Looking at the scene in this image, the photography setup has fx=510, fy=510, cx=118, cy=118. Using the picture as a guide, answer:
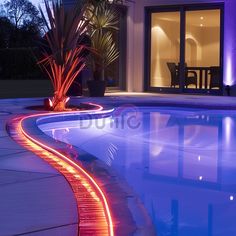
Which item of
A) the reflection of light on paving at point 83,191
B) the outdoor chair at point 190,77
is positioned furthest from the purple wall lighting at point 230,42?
the reflection of light on paving at point 83,191

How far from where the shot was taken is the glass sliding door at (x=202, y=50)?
13.2m

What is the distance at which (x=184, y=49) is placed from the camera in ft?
44.7

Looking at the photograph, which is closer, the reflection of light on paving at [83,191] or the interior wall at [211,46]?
the reflection of light on paving at [83,191]

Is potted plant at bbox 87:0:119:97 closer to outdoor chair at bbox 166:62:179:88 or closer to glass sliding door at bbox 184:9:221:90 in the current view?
outdoor chair at bbox 166:62:179:88

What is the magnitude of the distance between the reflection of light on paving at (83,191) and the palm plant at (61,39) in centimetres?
301

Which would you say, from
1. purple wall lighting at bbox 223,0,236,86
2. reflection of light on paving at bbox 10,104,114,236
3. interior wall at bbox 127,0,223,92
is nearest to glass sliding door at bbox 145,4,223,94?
interior wall at bbox 127,0,223,92

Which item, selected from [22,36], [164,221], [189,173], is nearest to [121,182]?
[164,221]

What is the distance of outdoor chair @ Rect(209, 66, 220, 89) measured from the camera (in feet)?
42.9

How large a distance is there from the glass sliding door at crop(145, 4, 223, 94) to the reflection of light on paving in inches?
355

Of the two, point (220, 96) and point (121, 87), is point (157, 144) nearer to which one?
point (220, 96)

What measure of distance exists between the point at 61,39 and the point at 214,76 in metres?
A: 6.32

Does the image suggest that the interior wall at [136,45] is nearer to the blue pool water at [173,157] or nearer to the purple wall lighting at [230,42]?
the purple wall lighting at [230,42]

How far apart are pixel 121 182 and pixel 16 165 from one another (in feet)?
2.86

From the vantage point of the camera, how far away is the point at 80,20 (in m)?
7.95
